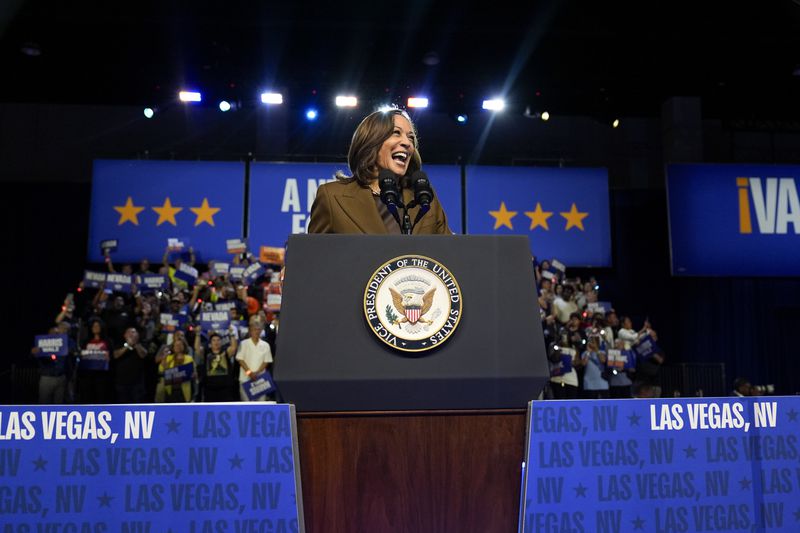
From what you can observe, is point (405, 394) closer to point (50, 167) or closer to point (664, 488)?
point (664, 488)

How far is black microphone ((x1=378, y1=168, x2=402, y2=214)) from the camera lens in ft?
6.64

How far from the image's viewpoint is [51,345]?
8.73 metres

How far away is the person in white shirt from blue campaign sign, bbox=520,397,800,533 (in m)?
6.93

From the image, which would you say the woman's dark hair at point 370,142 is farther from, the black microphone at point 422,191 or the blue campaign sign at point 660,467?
the blue campaign sign at point 660,467

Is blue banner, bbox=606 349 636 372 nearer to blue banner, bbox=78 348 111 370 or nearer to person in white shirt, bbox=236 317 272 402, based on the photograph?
person in white shirt, bbox=236 317 272 402

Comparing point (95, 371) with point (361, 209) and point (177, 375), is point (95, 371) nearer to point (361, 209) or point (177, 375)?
point (177, 375)

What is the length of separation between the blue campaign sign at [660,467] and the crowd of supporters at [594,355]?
283 inches

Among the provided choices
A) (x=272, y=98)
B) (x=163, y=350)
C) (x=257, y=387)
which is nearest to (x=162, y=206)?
(x=272, y=98)

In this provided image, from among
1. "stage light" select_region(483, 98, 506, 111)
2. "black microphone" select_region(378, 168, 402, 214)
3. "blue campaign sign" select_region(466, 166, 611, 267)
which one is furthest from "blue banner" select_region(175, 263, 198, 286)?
"black microphone" select_region(378, 168, 402, 214)

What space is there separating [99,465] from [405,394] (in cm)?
71

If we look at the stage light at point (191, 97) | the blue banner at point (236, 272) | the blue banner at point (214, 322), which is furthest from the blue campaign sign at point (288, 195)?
the blue banner at point (214, 322)

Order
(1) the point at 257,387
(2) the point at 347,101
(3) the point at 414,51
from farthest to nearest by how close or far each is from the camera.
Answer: (2) the point at 347,101, (3) the point at 414,51, (1) the point at 257,387

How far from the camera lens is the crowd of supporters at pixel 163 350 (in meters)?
8.47

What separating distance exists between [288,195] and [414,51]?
335 cm
